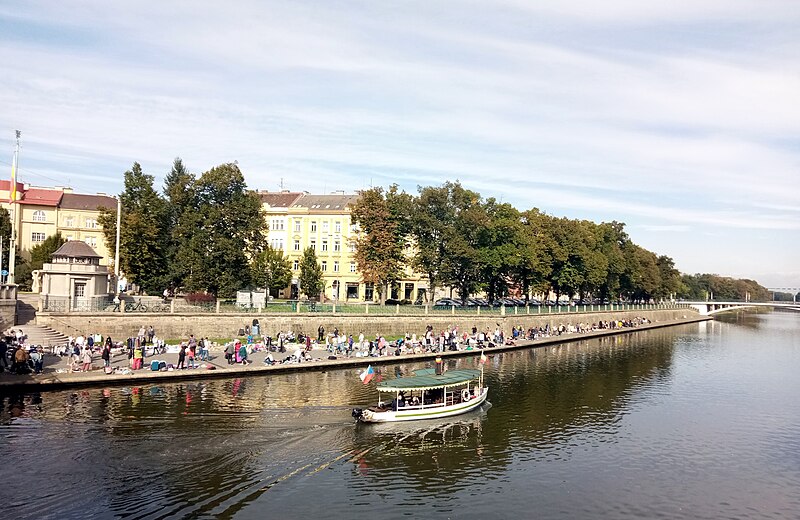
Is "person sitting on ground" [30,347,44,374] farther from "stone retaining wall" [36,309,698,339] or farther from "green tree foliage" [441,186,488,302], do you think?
"green tree foliage" [441,186,488,302]

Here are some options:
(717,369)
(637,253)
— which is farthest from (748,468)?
(637,253)

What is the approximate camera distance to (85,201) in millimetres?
120875

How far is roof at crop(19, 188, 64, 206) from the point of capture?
115 m

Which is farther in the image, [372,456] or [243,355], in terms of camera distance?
[243,355]

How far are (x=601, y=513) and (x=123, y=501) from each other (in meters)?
17.4

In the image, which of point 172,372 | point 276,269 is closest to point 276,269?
point 276,269

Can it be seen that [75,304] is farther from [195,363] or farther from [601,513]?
[601,513]

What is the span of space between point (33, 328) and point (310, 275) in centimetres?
4727

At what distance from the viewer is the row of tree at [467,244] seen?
3078 inches

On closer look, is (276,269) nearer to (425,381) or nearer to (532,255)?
(532,255)

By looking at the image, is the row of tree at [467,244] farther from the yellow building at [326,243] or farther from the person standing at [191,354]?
the person standing at [191,354]

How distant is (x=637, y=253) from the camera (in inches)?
5738

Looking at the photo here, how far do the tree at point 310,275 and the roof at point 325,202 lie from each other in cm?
1415

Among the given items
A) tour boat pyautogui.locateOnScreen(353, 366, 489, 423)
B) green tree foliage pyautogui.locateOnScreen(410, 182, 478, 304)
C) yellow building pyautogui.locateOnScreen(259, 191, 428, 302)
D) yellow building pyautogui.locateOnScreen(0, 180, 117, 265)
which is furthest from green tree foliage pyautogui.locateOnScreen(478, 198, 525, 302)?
yellow building pyautogui.locateOnScreen(0, 180, 117, 265)
